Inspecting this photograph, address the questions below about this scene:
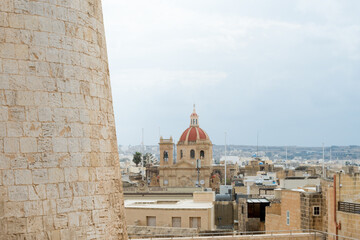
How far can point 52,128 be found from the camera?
6.25m

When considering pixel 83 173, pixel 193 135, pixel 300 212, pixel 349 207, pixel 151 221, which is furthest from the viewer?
pixel 193 135

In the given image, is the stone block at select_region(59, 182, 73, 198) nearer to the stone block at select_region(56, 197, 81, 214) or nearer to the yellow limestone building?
the stone block at select_region(56, 197, 81, 214)

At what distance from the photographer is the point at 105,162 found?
688 cm

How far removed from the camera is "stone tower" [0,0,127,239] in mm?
5988

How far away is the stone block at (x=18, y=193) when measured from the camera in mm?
5930

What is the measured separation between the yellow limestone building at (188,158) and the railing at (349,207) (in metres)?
69.7

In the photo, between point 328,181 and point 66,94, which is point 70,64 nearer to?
point 66,94

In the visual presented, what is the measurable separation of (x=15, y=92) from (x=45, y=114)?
41 centimetres

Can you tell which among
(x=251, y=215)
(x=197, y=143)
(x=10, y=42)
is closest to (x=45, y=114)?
(x=10, y=42)

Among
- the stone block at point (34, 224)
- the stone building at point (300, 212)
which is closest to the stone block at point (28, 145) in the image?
the stone block at point (34, 224)

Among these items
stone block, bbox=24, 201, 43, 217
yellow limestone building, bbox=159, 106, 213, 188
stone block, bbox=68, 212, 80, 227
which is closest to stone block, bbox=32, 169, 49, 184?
stone block, bbox=24, 201, 43, 217

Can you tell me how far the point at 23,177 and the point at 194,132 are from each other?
9105 centimetres

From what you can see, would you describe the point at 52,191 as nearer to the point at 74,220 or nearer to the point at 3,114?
the point at 74,220

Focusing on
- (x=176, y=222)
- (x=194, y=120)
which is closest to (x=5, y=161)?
(x=176, y=222)
